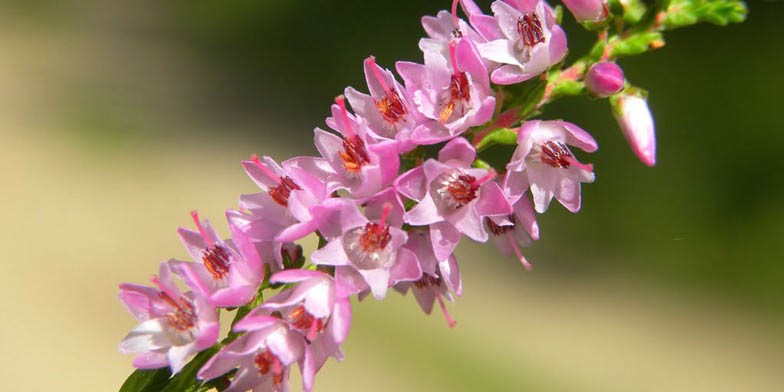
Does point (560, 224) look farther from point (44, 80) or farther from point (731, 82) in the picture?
point (44, 80)

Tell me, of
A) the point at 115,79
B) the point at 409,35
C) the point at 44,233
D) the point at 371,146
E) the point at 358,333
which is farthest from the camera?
the point at 115,79

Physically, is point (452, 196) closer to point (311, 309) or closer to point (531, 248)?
point (311, 309)

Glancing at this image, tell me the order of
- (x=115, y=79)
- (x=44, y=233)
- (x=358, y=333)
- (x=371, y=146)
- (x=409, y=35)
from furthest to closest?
(x=115, y=79)
(x=409, y=35)
(x=44, y=233)
(x=358, y=333)
(x=371, y=146)

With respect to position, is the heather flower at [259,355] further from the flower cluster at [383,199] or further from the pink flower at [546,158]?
the pink flower at [546,158]

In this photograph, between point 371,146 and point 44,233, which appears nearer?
point 371,146

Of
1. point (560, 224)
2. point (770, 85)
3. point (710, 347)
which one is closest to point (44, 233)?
point (560, 224)

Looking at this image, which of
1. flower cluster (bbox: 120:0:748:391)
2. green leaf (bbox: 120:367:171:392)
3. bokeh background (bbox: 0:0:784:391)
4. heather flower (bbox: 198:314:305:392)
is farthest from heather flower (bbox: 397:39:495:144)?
bokeh background (bbox: 0:0:784:391)

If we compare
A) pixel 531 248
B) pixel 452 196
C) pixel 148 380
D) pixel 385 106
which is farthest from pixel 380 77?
pixel 531 248
